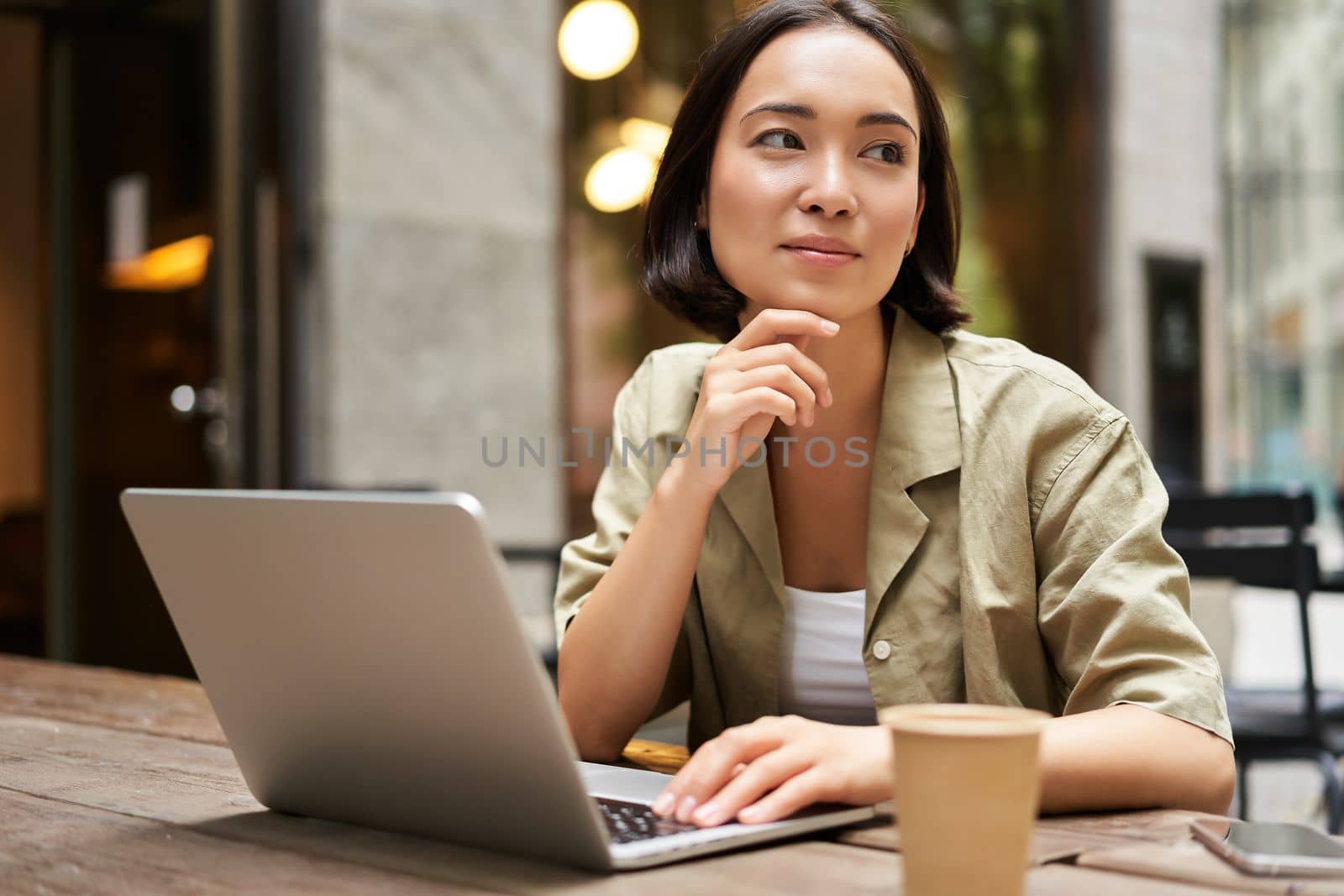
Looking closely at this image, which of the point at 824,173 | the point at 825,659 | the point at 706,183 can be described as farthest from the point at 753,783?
the point at 706,183

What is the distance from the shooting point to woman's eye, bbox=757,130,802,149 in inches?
55.7

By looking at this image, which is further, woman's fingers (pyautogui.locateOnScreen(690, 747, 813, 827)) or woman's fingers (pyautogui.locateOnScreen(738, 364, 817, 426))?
woman's fingers (pyautogui.locateOnScreen(738, 364, 817, 426))

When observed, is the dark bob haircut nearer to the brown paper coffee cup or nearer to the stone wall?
the brown paper coffee cup

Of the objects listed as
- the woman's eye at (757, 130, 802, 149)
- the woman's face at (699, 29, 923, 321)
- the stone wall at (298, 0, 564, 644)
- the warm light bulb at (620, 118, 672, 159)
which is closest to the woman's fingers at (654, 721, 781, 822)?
the woman's face at (699, 29, 923, 321)

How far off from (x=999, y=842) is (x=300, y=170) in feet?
13.0

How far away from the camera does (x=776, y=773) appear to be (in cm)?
91

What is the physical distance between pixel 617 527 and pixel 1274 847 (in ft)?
2.79

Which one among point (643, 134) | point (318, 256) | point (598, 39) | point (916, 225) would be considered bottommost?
point (916, 225)

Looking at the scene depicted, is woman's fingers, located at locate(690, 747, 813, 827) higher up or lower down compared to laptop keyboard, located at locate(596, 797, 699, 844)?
higher up

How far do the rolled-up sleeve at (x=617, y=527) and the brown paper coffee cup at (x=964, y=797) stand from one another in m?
0.76

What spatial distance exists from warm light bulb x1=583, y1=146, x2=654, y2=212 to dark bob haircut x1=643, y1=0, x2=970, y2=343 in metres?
3.31

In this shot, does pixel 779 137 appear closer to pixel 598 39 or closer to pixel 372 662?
pixel 372 662

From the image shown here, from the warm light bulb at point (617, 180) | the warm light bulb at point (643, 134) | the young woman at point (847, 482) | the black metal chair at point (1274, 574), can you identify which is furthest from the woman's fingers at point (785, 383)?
the warm light bulb at point (643, 134)
